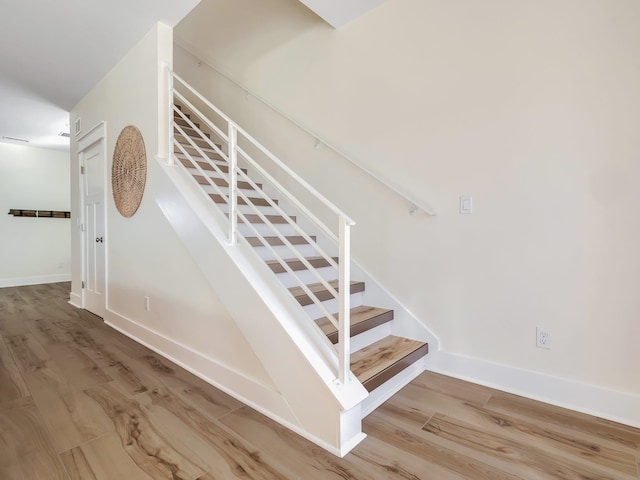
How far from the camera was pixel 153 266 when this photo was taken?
2727mm

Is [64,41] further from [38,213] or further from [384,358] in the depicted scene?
[38,213]

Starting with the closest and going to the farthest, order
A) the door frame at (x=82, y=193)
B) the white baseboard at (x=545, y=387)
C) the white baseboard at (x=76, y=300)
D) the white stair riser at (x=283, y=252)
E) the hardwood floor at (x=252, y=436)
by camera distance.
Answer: the hardwood floor at (x=252, y=436) < the white baseboard at (x=545, y=387) < the white stair riser at (x=283, y=252) < the door frame at (x=82, y=193) < the white baseboard at (x=76, y=300)

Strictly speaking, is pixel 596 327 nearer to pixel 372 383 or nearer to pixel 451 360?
pixel 451 360

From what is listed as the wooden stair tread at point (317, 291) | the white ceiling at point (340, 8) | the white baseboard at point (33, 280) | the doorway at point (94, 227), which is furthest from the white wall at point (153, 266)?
the white baseboard at point (33, 280)

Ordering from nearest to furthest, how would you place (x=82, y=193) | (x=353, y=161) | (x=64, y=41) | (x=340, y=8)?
1. (x=340, y=8)
2. (x=353, y=161)
3. (x=64, y=41)
4. (x=82, y=193)

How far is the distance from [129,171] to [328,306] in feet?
7.00

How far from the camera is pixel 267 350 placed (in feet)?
5.93

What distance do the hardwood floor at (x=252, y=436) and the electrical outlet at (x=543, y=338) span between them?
33 cm

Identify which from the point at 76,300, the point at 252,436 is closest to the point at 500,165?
the point at 252,436

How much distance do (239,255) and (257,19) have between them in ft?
8.73

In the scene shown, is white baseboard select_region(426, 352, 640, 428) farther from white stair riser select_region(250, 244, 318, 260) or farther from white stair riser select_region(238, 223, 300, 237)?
white stair riser select_region(238, 223, 300, 237)

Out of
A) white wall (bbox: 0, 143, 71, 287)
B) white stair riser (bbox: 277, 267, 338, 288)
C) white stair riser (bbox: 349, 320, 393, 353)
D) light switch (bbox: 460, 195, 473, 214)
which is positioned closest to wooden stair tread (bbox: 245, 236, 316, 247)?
white stair riser (bbox: 277, 267, 338, 288)

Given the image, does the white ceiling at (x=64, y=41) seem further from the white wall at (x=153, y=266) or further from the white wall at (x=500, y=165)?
the white wall at (x=500, y=165)

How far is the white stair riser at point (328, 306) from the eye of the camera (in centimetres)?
219
